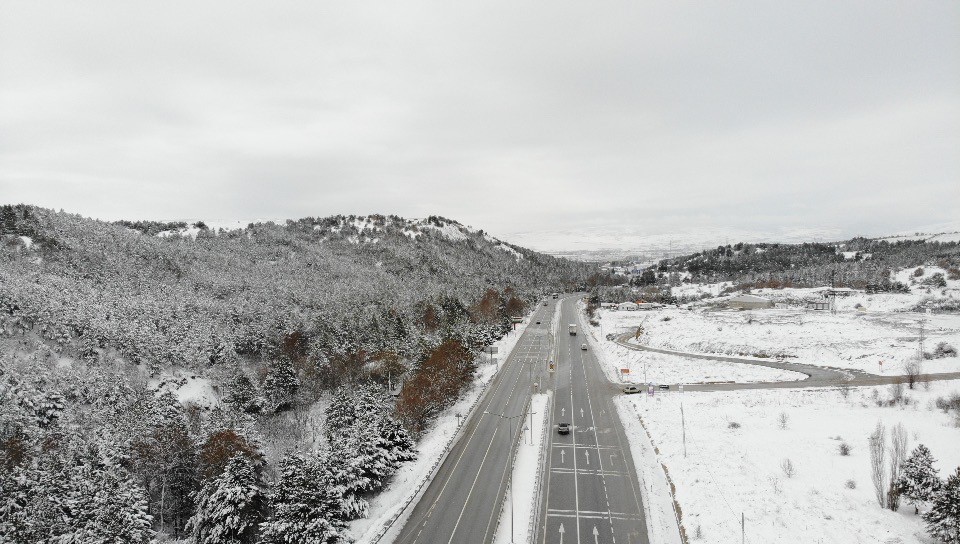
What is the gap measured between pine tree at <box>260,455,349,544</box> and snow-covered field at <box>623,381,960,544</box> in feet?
75.7

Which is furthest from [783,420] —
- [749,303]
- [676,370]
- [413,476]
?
[749,303]

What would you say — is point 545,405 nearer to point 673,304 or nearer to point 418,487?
point 418,487

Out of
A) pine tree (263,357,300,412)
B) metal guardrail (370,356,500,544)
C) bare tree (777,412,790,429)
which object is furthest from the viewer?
pine tree (263,357,300,412)

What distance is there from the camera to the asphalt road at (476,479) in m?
32.7

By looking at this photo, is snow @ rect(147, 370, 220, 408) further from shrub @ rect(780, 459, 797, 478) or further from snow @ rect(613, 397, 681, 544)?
shrub @ rect(780, 459, 797, 478)

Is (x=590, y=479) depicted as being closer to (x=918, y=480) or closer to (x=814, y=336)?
(x=918, y=480)

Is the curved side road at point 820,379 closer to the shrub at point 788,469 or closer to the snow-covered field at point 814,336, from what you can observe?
the snow-covered field at point 814,336

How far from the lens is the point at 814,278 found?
586ft

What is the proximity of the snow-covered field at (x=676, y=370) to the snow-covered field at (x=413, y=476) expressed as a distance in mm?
23535

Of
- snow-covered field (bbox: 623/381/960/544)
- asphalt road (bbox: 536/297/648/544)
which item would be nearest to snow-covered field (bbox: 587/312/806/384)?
snow-covered field (bbox: 623/381/960/544)

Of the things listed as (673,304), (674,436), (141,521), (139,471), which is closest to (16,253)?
(139,471)

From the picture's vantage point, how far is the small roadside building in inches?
5022

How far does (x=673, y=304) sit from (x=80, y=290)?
493ft

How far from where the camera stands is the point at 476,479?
4006 cm
